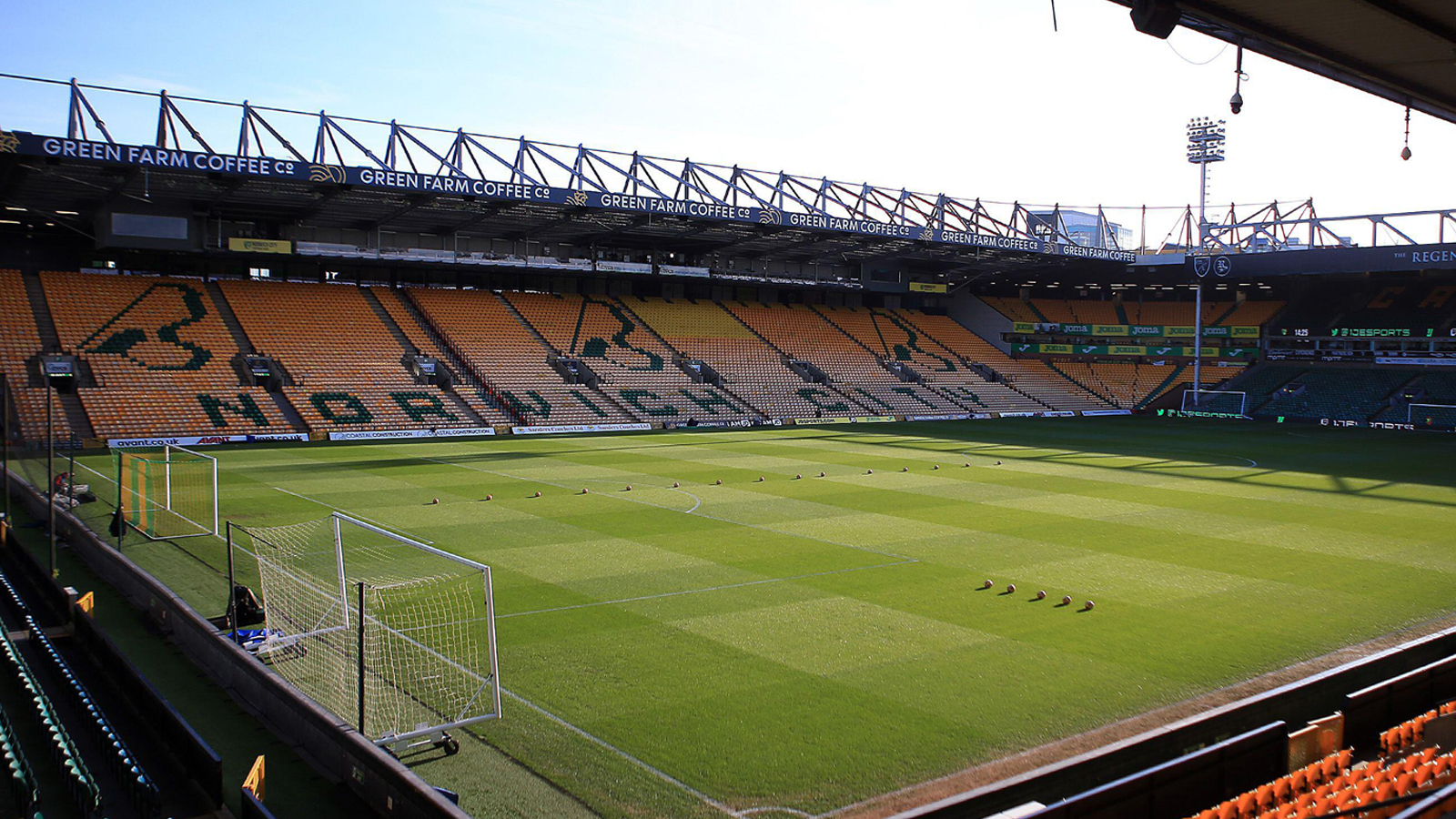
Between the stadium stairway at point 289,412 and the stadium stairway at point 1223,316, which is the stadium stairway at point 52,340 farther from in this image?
the stadium stairway at point 1223,316

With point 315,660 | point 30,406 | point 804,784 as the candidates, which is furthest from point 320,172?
point 804,784

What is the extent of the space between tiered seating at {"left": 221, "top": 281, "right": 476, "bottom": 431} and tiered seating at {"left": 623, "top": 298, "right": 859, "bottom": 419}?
1524 cm

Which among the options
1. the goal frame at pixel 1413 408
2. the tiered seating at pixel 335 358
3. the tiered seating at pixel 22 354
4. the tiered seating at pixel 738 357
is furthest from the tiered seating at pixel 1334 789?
the goal frame at pixel 1413 408

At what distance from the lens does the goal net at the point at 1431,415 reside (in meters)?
47.5

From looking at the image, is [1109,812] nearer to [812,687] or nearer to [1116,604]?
[812,687]

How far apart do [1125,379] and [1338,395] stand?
483 inches

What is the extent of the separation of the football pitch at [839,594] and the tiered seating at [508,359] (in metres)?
12.4

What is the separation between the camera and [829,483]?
25.9 meters

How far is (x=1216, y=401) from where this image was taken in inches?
2219

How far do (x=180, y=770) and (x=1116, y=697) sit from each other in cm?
893

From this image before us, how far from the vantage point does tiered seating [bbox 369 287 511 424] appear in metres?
41.6

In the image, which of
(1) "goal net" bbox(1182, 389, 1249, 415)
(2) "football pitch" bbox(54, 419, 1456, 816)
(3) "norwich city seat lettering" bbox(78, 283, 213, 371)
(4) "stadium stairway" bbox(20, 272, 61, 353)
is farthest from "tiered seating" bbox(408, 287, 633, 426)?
(1) "goal net" bbox(1182, 389, 1249, 415)

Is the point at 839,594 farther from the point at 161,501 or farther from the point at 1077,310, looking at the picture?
the point at 1077,310

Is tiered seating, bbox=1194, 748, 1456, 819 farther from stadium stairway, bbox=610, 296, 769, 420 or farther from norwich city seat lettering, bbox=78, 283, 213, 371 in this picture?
stadium stairway, bbox=610, 296, 769, 420
